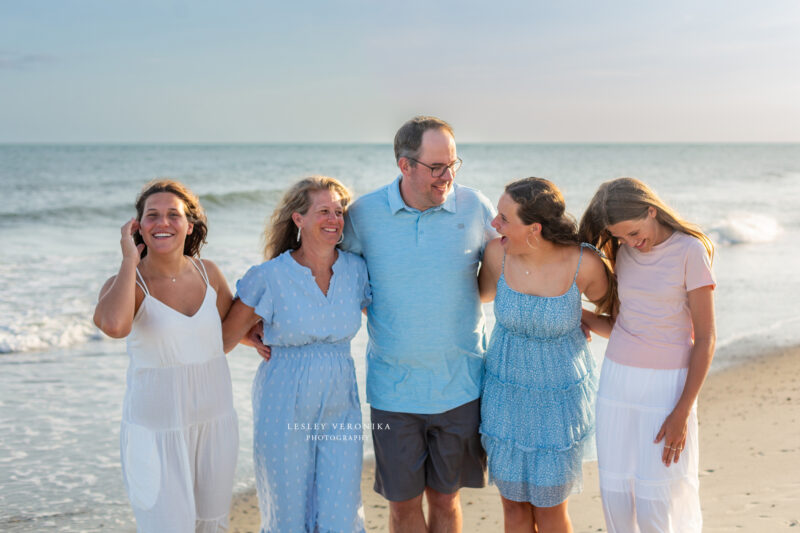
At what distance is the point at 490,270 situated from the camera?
11.5 ft

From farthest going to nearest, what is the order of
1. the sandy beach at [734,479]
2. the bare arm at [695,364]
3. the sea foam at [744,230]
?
the sea foam at [744,230], the sandy beach at [734,479], the bare arm at [695,364]

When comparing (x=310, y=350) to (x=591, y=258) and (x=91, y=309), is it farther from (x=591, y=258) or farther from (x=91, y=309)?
(x=91, y=309)

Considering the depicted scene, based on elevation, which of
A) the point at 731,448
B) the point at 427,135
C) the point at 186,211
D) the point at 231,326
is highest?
the point at 427,135

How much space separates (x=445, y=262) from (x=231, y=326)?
1064 mm

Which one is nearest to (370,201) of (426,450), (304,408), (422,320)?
(422,320)

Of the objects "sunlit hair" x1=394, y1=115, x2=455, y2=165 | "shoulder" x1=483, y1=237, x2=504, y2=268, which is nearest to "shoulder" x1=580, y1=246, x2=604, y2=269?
"shoulder" x1=483, y1=237, x2=504, y2=268

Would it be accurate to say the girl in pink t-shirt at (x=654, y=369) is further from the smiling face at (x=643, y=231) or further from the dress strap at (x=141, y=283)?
the dress strap at (x=141, y=283)

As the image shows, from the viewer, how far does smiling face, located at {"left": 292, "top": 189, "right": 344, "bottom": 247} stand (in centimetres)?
329

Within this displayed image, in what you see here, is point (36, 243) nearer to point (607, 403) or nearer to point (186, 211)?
point (186, 211)

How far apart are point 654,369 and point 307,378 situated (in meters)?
1.54

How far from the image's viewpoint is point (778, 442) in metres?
5.31

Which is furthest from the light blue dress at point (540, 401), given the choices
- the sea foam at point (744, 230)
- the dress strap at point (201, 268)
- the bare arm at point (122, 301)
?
the sea foam at point (744, 230)

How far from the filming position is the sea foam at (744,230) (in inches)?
609

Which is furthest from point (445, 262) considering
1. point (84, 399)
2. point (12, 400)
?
point (12, 400)
